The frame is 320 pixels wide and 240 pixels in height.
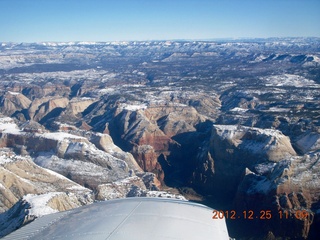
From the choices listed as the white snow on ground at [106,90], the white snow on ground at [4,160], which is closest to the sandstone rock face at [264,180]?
the white snow on ground at [4,160]

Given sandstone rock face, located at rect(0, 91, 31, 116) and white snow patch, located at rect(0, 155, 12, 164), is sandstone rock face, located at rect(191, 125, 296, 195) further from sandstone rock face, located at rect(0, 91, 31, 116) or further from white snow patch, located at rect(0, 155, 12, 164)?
sandstone rock face, located at rect(0, 91, 31, 116)

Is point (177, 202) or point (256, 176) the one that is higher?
point (177, 202)

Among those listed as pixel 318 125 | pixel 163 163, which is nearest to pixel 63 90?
pixel 163 163

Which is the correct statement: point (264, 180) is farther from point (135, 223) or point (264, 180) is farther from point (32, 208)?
point (135, 223)

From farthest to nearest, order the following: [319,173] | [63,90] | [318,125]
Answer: [63,90] < [318,125] < [319,173]

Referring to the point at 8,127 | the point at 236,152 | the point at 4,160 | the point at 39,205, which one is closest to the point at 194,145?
the point at 236,152

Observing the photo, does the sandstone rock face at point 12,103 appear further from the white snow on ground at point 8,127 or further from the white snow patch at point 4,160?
the white snow patch at point 4,160

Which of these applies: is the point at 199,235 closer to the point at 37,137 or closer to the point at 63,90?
the point at 37,137

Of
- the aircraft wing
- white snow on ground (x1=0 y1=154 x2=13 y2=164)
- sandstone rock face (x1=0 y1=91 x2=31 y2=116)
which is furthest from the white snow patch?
sandstone rock face (x1=0 y1=91 x2=31 y2=116)

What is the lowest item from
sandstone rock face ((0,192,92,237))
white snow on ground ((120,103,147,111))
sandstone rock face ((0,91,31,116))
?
sandstone rock face ((0,91,31,116))
